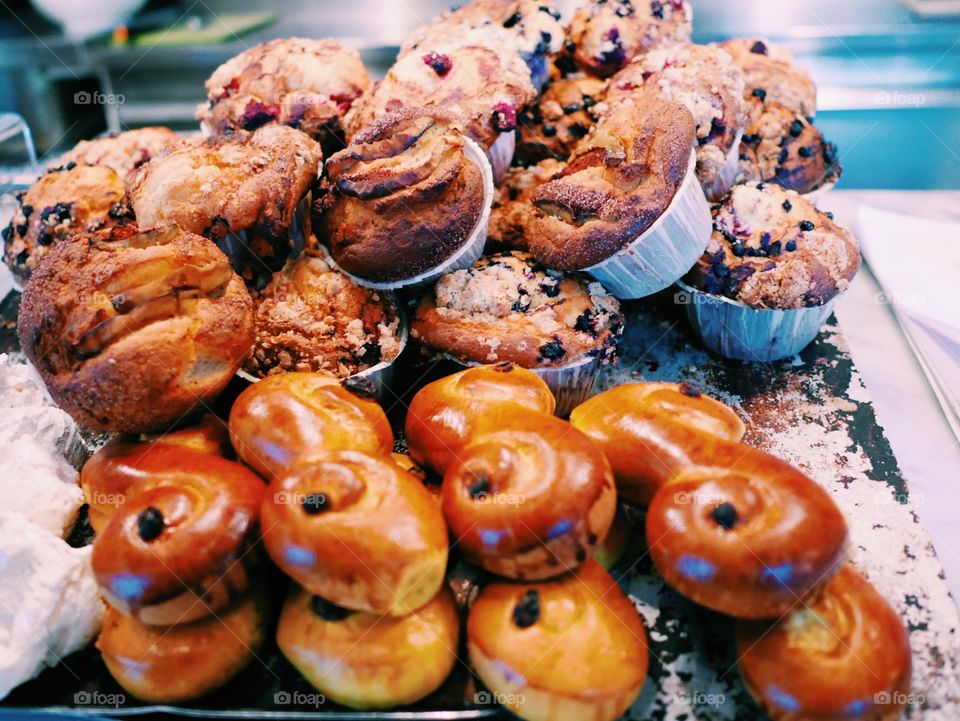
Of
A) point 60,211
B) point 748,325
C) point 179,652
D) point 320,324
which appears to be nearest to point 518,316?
point 320,324

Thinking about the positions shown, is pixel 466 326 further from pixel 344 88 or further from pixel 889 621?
pixel 889 621

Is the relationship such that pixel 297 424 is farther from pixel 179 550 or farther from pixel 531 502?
pixel 531 502

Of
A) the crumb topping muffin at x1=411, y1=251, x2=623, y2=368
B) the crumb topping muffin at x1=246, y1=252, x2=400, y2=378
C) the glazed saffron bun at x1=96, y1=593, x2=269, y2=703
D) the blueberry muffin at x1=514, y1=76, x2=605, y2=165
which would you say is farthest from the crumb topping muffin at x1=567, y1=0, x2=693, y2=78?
the glazed saffron bun at x1=96, y1=593, x2=269, y2=703

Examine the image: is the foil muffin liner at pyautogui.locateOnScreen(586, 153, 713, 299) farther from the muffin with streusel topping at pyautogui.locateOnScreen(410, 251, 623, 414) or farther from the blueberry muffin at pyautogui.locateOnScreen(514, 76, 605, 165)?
the blueberry muffin at pyautogui.locateOnScreen(514, 76, 605, 165)

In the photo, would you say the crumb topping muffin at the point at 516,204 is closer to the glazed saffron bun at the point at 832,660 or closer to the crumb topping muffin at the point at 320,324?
the crumb topping muffin at the point at 320,324

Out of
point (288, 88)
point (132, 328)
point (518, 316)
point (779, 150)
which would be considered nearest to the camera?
point (132, 328)

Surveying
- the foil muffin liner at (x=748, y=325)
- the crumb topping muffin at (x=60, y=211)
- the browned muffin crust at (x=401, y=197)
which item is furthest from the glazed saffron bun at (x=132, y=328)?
the foil muffin liner at (x=748, y=325)
